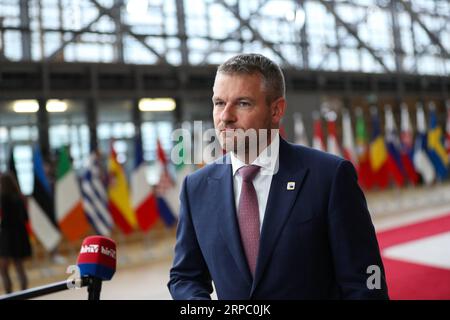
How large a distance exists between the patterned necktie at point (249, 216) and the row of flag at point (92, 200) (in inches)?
291

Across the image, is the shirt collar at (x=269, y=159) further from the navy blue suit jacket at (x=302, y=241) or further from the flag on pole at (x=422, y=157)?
the flag on pole at (x=422, y=157)

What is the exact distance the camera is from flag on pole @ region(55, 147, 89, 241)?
9055 mm

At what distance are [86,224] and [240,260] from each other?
26.4ft

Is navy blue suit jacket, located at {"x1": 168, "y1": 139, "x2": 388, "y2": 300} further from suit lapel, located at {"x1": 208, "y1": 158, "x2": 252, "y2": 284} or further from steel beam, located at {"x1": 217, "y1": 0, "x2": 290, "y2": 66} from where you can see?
steel beam, located at {"x1": 217, "y1": 0, "x2": 290, "y2": 66}

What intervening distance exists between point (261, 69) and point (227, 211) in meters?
0.47

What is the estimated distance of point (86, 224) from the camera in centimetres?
929

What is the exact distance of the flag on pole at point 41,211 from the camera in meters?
8.73

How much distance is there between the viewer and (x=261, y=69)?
167 centimetres

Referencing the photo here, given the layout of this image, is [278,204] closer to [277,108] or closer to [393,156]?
[277,108]

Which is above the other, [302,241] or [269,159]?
[269,159]

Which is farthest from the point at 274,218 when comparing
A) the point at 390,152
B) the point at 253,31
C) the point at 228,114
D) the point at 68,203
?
the point at 253,31

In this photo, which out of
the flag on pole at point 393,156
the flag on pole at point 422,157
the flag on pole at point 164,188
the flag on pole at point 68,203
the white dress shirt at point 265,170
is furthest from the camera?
the flag on pole at point 422,157

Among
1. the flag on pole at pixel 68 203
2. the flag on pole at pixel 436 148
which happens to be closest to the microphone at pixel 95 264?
the flag on pole at pixel 68 203
